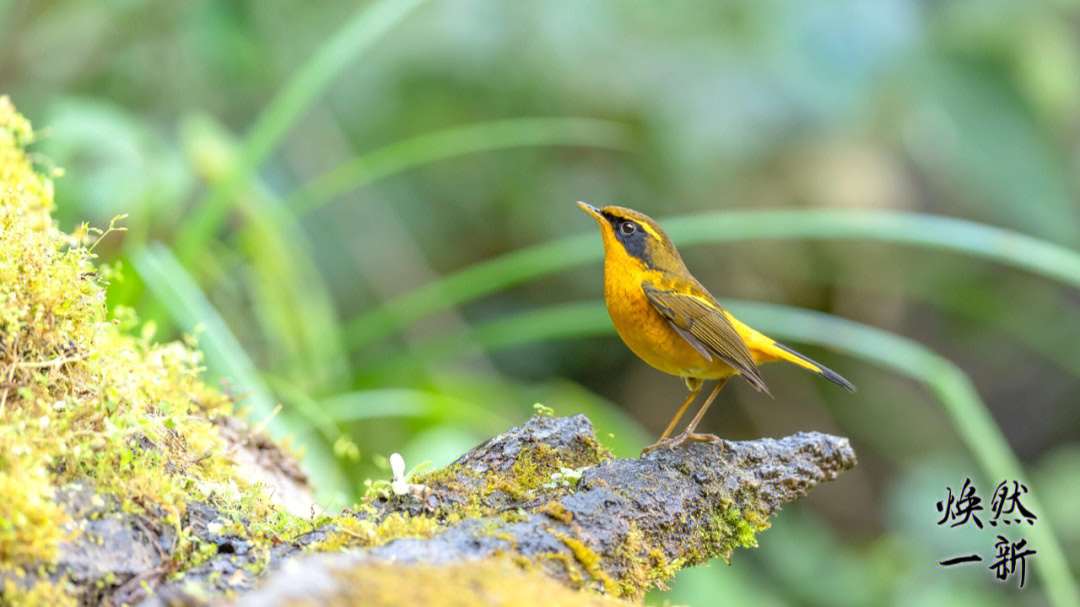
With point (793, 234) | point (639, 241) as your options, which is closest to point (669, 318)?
point (639, 241)

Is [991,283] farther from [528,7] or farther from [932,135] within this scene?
[528,7]

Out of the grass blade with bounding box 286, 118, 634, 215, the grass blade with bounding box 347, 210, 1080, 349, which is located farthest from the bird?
the grass blade with bounding box 286, 118, 634, 215

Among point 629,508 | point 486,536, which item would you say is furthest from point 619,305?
point 486,536

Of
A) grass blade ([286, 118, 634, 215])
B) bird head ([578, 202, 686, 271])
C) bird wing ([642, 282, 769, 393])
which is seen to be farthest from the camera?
grass blade ([286, 118, 634, 215])

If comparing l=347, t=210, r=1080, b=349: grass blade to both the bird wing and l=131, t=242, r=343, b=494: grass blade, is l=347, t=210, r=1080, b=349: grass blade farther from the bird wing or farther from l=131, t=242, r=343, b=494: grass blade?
the bird wing

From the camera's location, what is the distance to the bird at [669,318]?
2691 mm

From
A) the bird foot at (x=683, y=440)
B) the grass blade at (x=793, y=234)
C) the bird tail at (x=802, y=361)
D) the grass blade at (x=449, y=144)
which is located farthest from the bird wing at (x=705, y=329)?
the grass blade at (x=449, y=144)

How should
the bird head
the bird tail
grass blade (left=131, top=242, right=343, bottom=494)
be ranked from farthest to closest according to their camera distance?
grass blade (left=131, top=242, right=343, bottom=494), the bird head, the bird tail

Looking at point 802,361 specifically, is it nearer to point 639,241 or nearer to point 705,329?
point 705,329

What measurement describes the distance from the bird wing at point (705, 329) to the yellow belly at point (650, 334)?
31 mm

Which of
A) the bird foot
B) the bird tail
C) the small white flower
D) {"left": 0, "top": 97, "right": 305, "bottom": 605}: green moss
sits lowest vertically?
{"left": 0, "top": 97, "right": 305, "bottom": 605}: green moss

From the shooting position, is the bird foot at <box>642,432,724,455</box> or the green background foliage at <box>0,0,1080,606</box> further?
the green background foliage at <box>0,0,1080,606</box>

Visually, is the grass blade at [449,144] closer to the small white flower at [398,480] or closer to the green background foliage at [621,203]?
the green background foliage at [621,203]

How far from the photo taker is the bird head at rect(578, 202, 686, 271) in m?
2.94
